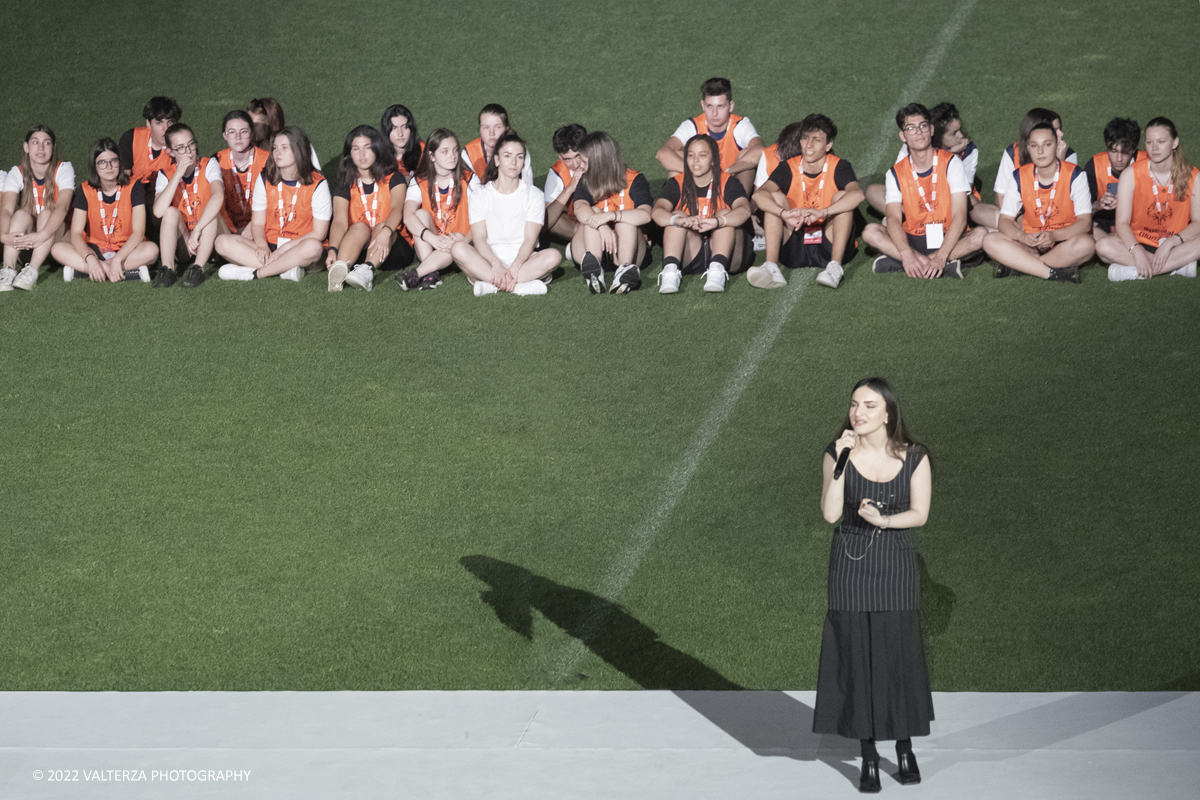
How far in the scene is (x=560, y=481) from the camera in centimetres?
776

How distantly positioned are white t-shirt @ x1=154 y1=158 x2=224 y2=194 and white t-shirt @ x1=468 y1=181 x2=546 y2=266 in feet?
7.16

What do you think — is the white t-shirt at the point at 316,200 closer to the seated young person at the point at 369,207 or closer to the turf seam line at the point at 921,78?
the seated young person at the point at 369,207

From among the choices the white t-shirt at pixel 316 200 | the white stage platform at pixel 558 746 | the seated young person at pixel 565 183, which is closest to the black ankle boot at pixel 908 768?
the white stage platform at pixel 558 746

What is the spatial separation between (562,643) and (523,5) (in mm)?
11840

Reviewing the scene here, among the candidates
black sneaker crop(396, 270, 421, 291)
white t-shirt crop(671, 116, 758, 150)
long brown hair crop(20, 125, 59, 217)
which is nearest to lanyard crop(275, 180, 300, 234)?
black sneaker crop(396, 270, 421, 291)

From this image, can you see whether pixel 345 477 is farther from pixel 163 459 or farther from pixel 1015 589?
pixel 1015 589

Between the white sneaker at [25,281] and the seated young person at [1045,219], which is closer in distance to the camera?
the seated young person at [1045,219]

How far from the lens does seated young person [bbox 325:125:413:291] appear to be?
10.4 metres

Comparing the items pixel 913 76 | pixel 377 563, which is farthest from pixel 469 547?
pixel 913 76

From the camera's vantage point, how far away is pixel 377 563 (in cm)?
701

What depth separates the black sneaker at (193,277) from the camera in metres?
10.3

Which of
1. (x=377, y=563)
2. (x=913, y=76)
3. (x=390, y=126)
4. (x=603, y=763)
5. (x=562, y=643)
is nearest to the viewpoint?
(x=603, y=763)

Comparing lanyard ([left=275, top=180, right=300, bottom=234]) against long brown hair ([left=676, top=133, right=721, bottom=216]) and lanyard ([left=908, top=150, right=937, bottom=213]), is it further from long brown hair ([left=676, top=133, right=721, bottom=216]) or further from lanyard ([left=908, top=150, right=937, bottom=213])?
lanyard ([left=908, top=150, right=937, bottom=213])

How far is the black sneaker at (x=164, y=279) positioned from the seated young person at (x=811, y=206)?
177 inches
